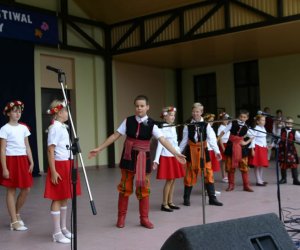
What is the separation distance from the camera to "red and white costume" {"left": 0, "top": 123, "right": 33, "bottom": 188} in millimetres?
4957

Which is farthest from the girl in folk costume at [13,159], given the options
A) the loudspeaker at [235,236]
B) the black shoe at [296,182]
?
the black shoe at [296,182]

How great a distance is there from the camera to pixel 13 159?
5.01m

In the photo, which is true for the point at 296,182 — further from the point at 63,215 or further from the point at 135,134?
the point at 63,215

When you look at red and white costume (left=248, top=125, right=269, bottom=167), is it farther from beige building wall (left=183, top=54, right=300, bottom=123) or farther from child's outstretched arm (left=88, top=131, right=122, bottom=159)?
beige building wall (left=183, top=54, right=300, bottom=123)

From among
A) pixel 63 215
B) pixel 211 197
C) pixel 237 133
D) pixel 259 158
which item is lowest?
pixel 211 197

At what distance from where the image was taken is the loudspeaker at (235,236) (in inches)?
82.4

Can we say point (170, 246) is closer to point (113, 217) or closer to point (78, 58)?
point (113, 217)

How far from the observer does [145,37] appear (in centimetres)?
1207

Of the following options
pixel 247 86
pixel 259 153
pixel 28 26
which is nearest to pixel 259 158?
pixel 259 153

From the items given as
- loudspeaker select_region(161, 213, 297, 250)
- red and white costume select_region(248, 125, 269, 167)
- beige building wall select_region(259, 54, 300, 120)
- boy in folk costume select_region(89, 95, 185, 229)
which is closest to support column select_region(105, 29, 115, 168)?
beige building wall select_region(259, 54, 300, 120)

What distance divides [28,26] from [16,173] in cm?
666

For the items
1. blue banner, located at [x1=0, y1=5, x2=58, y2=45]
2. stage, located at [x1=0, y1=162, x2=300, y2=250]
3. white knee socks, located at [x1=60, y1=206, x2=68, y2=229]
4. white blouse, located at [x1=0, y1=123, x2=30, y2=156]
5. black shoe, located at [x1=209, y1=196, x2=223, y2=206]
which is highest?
blue banner, located at [x1=0, y1=5, x2=58, y2=45]

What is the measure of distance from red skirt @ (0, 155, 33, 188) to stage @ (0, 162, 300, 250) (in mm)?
536

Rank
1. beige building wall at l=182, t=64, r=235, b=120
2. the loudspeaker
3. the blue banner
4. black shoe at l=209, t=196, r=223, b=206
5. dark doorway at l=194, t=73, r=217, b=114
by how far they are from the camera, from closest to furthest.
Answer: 1. the loudspeaker
2. black shoe at l=209, t=196, r=223, b=206
3. the blue banner
4. beige building wall at l=182, t=64, r=235, b=120
5. dark doorway at l=194, t=73, r=217, b=114
